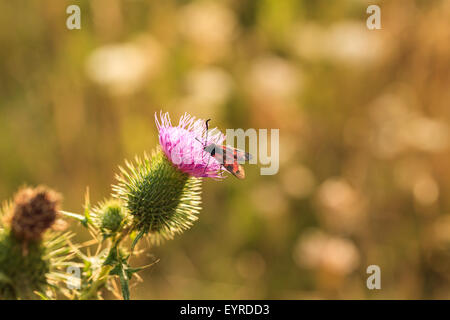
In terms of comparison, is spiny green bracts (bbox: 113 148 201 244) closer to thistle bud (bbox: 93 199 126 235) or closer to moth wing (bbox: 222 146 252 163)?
thistle bud (bbox: 93 199 126 235)

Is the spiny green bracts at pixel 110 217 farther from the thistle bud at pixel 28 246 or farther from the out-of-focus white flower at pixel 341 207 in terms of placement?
→ the out-of-focus white flower at pixel 341 207

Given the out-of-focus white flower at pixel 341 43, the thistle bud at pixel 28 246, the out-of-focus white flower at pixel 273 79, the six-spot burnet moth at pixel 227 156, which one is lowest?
the thistle bud at pixel 28 246

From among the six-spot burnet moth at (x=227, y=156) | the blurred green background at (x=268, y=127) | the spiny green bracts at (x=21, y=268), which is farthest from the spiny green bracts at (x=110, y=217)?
the blurred green background at (x=268, y=127)

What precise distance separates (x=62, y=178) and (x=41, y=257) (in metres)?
3.10

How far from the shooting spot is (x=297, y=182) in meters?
5.52

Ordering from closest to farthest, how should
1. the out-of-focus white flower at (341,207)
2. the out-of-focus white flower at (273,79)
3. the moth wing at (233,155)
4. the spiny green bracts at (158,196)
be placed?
the spiny green bracts at (158,196), the moth wing at (233,155), the out-of-focus white flower at (341,207), the out-of-focus white flower at (273,79)

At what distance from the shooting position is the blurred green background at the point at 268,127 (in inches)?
204

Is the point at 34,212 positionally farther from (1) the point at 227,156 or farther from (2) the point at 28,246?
(1) the point at 227,156

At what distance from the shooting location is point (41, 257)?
244 cm

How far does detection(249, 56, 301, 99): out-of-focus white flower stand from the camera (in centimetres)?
543

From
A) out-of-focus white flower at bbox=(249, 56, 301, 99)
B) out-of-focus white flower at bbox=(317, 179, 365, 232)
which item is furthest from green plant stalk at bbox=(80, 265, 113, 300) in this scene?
out-of-focus white flower at bbox=(249, 56, 301, 99)

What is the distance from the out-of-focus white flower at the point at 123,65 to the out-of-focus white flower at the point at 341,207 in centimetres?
240

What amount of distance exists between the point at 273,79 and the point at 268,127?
0.56 meters

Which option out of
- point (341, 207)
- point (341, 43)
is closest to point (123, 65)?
point (341, 43)
